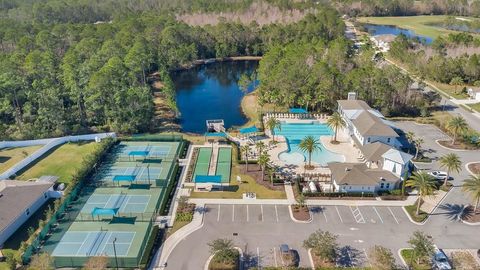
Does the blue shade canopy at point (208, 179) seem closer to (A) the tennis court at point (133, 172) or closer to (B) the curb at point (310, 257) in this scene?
(A) the tennis court at point (133, 172)

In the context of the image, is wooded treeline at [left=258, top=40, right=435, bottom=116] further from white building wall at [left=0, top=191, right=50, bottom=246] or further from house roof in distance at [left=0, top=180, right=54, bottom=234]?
white building wall at [left=0, top=191, right=50, bottom=246]

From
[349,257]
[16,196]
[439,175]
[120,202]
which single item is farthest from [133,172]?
[439,175]

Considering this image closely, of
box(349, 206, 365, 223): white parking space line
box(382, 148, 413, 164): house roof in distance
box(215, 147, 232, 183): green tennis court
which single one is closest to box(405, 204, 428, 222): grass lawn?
box(349, 206, 365, 223): white parking space line

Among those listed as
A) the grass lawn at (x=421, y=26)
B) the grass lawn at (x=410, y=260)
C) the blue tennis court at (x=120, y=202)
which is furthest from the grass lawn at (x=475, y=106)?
the grass lawn at (x=421, y=26)

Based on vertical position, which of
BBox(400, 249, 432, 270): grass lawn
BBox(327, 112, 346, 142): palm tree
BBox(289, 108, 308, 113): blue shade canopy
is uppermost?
BBox(327, 112, 346, 142): palm tree

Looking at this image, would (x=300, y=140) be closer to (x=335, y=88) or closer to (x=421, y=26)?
(x=335, y=88)
